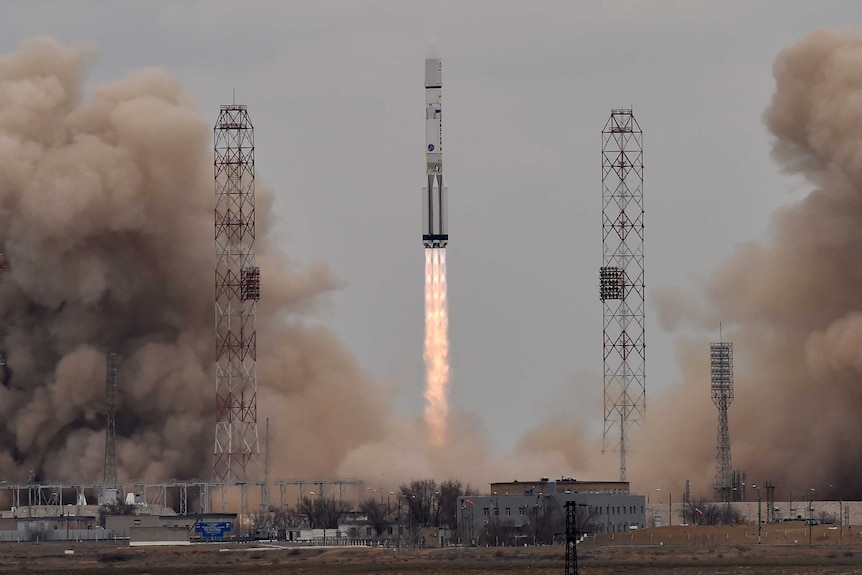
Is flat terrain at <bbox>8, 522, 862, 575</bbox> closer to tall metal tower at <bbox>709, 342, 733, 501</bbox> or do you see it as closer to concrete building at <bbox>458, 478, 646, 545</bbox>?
concrete building at <bbox>458, 478, 646, 545</bbox>

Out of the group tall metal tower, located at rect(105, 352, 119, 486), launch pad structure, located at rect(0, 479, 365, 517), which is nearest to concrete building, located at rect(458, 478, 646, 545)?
launch pad structure, located at rect(0, 479, 365, 517)

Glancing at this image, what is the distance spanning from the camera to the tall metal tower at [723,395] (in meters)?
105

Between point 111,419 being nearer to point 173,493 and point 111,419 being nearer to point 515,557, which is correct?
point 173,493

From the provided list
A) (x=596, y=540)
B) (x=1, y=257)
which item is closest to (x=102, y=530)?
(x=1, y=257)

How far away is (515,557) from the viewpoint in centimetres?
9338

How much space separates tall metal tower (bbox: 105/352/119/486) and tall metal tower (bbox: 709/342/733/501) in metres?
22.2

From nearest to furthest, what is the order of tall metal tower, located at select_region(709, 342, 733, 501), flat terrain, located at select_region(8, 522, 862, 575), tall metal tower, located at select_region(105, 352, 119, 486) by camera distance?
flat terrain, located at select_region(8, 522, 862, 575) → tall metal tower, located at select_region(709, 342, 733, 501) → tall metal tower, located at select_region(105, 352, 119, 486)

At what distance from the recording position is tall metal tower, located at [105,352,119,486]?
365ft

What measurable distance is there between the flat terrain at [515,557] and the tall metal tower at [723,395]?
499 cm

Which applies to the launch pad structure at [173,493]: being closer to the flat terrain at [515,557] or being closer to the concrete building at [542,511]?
the flat terrain at [515,557]

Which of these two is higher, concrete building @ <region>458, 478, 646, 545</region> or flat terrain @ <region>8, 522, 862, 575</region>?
concrete building @ <region>458, 478, 646, 545</region>

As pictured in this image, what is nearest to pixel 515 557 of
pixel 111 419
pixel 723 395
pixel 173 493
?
pixel 723 395

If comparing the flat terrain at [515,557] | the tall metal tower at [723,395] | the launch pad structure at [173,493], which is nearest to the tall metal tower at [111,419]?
the launch pad structure at [173,493]

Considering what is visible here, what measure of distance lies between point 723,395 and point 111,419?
2291 cm
